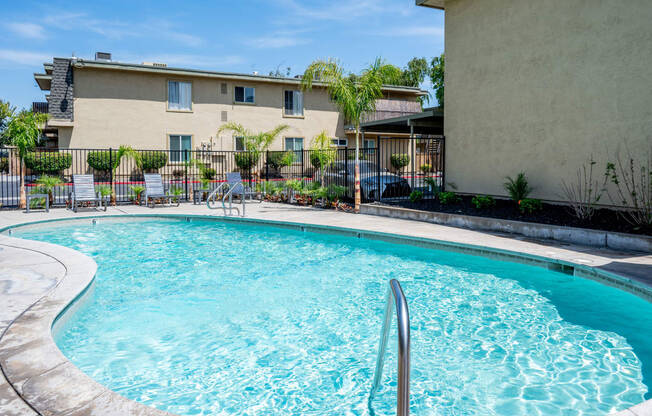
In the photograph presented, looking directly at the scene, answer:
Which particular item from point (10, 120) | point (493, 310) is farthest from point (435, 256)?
point (10, 120)

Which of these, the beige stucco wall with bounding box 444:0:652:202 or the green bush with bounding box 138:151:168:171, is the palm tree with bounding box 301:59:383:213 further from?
the green bush with bounding box 138:151:168:171

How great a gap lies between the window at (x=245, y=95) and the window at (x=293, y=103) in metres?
2.12

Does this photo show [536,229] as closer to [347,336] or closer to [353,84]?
[347,336]

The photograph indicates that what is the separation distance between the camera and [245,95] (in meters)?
25.6

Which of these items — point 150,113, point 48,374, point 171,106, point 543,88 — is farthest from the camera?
point 171,106

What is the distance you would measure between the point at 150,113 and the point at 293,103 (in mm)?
8045

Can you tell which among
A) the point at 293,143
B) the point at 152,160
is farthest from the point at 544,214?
the point at 293,143

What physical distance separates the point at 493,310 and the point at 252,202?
1182 cm

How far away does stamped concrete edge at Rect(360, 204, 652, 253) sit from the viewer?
7656 mm

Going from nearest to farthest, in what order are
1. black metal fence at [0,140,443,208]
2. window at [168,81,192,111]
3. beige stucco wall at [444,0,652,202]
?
beige stucco wall at [444,0,652,202]
black metal fence at [0,140,443,208]
window at [168,81,192,111]

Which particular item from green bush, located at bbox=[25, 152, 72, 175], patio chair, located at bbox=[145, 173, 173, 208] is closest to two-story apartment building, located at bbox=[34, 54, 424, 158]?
green bush, located at bbox=[25, 152, 72, 175]

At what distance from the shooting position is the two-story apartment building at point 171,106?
2166 centimetres

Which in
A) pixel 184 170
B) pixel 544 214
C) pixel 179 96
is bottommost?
pixel 544 214

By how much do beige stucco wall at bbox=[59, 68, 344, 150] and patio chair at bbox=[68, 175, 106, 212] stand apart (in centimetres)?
934
